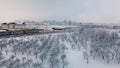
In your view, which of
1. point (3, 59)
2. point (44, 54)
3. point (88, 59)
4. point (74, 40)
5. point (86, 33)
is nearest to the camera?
point (3, 59)

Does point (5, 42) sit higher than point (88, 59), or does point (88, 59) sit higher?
point (5, 42)

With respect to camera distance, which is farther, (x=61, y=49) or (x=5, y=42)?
(x=61, y=49)

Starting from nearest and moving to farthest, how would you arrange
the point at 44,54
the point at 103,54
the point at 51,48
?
the point at 44,54
the point at 51,48
the point at 103,54

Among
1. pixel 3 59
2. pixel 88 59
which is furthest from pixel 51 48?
pixel 3 59

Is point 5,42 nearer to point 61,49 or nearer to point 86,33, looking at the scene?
point 61,49

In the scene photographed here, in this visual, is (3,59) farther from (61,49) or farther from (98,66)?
(98,66)

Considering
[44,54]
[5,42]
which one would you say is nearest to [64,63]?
[44,54]
